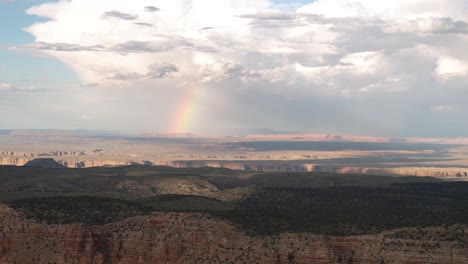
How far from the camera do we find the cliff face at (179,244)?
221 ft

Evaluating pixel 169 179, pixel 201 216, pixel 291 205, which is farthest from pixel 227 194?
pixel 201 216

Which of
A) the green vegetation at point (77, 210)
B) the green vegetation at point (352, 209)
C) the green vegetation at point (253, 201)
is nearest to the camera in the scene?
the green vegetation at point (352, 209)

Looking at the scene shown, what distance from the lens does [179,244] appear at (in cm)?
7444

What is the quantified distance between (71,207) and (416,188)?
94.0 metres

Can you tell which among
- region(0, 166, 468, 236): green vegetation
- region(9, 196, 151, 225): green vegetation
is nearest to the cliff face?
region(9, 196, 151, 225): green vegetation

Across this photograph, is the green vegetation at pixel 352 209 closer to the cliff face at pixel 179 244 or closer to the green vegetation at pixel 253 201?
the green vegetation at pixel 253 201

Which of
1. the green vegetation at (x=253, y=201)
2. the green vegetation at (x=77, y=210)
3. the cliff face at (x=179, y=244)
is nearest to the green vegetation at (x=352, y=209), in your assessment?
the green vegetation at (x=253, y=201)

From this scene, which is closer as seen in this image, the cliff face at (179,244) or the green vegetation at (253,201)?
the cliff face at (179,244)

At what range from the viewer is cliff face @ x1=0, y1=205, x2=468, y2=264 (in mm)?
67312

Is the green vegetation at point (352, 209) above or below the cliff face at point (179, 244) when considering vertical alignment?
above

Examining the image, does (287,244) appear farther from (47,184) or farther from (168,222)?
(47,184)

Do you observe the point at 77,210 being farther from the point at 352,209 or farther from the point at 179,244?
the point at 352,209

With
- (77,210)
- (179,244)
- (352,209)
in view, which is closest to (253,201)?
(352,209)

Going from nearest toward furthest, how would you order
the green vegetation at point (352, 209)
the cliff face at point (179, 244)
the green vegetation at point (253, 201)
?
the cliff face at point (179, 244) → the green vegetation at point (352, 209) → the green vegetation at point (253, 201)
